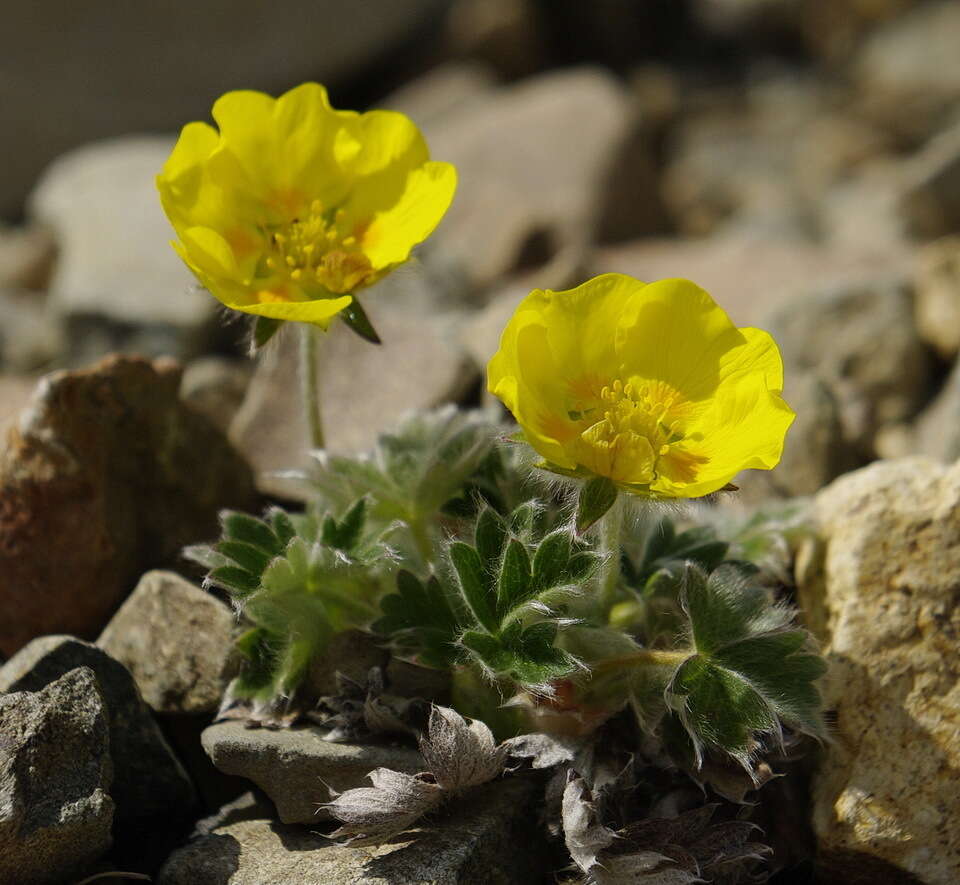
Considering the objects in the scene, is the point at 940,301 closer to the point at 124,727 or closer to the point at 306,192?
the point at 306,192

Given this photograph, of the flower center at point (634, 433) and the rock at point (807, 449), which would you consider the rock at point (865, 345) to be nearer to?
the rock at point (807, 449)

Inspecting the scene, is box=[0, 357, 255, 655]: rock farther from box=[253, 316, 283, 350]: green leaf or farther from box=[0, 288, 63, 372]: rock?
box=[0, 288, 63, 372]: rock

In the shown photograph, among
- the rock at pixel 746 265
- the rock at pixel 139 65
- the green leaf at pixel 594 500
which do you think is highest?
the rock at pixel 139 65

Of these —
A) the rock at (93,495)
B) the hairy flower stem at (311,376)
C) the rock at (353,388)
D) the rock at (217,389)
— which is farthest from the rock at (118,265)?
the hairy flower stem at (311,376)

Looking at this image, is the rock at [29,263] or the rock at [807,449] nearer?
the rock at [807,449]

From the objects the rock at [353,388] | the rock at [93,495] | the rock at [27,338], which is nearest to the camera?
the rock at [93,495]

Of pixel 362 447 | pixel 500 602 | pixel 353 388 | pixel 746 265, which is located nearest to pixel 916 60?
pixel 746 265

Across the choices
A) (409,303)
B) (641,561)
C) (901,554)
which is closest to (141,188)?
(409,303)
